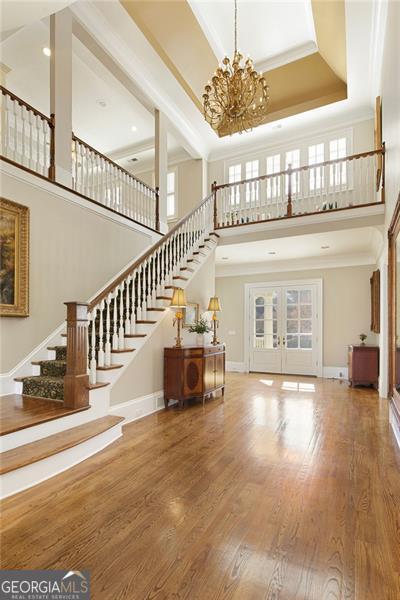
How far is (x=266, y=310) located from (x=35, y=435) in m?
6.56

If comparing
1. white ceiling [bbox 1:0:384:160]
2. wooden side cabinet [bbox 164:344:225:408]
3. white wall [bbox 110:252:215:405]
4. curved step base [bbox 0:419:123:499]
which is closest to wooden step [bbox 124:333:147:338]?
white wall [bbox 110:252:215:405]

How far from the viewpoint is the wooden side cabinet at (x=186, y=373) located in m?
4.61

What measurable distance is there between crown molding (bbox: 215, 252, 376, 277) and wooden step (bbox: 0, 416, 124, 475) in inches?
237

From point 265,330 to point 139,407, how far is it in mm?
4893

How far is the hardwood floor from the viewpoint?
1515mm

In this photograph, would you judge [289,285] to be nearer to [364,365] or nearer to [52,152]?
[364,365]

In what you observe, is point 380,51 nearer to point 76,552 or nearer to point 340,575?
point 340,575

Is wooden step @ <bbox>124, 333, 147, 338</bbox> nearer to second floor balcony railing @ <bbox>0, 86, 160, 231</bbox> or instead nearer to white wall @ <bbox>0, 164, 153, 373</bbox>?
white wall @ <bbox>0, 164, 153, 373</bbox>

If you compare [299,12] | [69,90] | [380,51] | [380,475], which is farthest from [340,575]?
[299,12]

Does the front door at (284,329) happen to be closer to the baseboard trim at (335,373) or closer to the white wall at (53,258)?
the baseboard trim at (335,373)

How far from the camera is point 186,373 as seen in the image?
15.3ft

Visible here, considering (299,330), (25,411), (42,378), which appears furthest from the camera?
(299,330)

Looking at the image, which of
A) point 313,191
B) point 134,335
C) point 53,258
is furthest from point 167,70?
point 134,335

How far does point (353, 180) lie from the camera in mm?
5973
